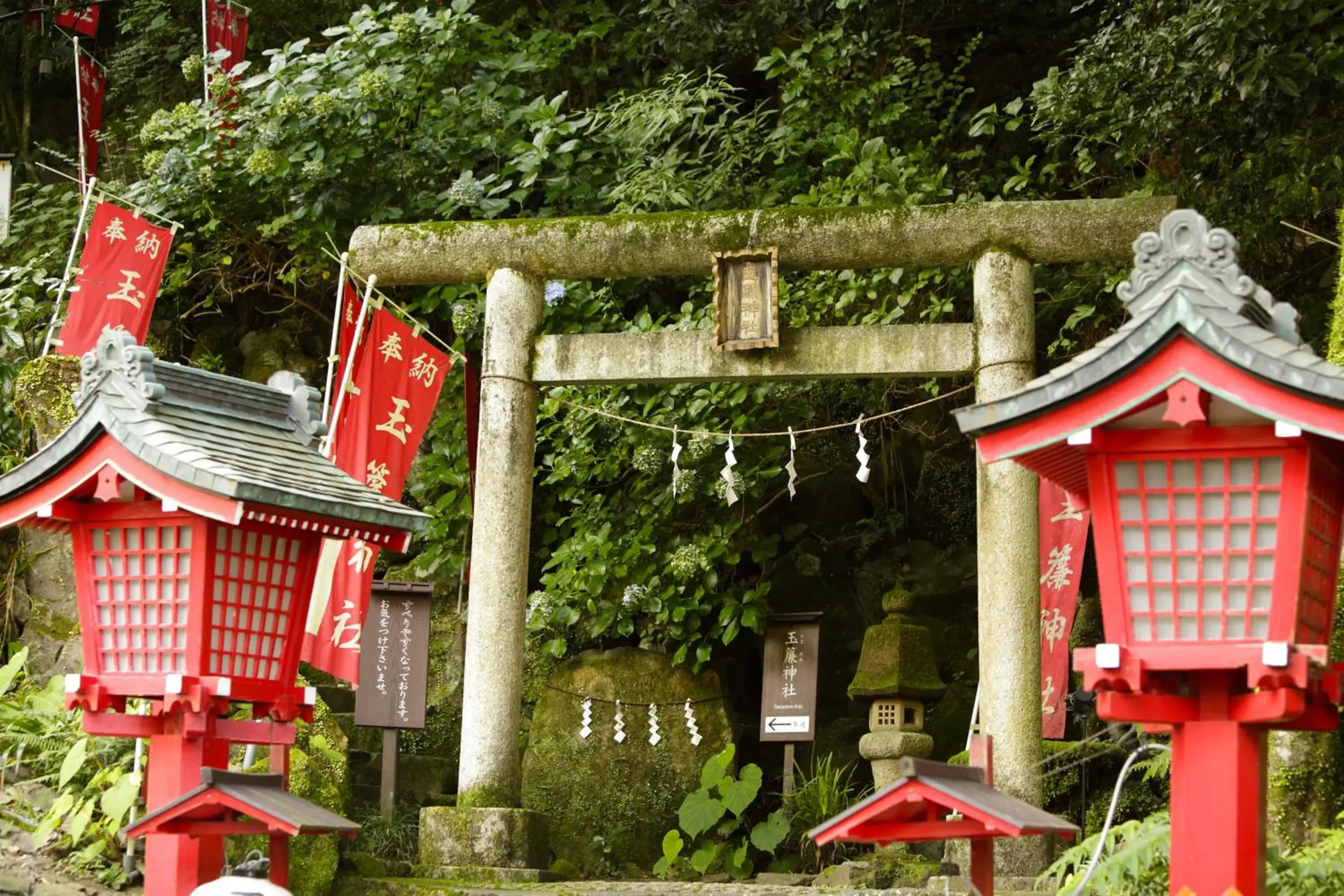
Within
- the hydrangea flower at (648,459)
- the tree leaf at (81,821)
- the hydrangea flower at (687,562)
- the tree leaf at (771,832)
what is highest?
the hydrangea flower at (648,459)

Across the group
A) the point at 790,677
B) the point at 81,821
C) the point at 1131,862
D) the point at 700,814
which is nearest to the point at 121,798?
the point at 81,821

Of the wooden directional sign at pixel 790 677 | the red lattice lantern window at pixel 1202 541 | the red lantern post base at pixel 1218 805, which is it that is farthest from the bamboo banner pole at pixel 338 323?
the red lantern post base at pixel 1218 805

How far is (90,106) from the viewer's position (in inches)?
747

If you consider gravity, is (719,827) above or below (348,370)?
below

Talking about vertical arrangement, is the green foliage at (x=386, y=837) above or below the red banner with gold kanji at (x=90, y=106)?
below

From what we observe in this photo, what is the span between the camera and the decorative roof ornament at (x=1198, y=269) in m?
6.74

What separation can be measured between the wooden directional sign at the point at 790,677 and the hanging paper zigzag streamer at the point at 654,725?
987mm

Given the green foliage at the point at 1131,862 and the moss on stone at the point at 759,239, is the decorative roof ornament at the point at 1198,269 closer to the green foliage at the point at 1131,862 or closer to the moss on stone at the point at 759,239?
the green foliage at the point at 1131,862

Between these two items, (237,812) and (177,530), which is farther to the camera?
(177,530)

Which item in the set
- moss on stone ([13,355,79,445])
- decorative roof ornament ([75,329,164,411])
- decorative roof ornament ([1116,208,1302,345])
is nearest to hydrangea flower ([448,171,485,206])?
moss on stone ([13,355,79,445])

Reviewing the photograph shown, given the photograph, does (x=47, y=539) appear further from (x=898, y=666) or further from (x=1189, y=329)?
(x=1189, y=329)

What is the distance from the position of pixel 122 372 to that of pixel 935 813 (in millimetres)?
4743

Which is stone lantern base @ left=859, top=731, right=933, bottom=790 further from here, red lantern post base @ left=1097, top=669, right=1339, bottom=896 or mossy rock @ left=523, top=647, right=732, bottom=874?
red lantern post base @ left=1097, top=669, right=1339, bottom=896

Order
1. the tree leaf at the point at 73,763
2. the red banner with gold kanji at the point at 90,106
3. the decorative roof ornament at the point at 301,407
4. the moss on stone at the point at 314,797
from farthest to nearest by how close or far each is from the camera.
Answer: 1. the red banner with gold kanji at the point at 90,106
2. the tree leaf at the point at 73,763
3. the moss on stone at the point at 314,797
4. the decorative roof ornament at the point at 301,407
